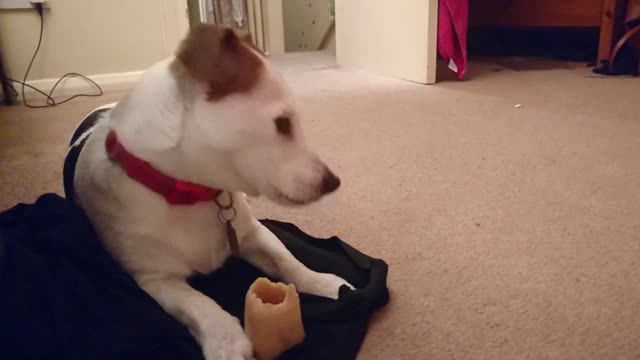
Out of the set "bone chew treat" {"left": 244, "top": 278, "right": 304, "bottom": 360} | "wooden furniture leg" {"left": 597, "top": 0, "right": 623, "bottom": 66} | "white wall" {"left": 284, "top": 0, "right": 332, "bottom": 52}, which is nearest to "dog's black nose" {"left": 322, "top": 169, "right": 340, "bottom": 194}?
A: "bone chew treat" {"left": 244, "top": 278, "right": 304, "bottom": 360}

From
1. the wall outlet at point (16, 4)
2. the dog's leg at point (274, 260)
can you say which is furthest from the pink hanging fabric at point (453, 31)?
the dog's leg at point (274, 260)

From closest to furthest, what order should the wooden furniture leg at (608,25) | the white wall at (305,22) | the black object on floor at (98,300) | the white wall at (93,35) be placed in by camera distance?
the black object on floor at (98,300) → the white wall at (93,35) → the wooden furniture leg at (608,25) → the white wall at (305,22)

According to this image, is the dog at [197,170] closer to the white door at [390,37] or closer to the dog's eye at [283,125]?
the dog's eye at [283,125]

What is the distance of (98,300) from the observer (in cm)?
80

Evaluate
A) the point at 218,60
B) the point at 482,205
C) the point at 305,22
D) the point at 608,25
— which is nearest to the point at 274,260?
the point at 218,60

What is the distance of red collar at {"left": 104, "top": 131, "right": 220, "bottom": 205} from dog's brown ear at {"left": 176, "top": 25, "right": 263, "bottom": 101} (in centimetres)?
14

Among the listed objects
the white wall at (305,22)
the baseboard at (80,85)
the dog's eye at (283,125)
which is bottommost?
the white wall at (305,22)

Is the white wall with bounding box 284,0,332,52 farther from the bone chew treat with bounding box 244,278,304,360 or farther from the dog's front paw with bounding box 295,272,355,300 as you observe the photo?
the bone chew treat with bounding box 244,278,304,360

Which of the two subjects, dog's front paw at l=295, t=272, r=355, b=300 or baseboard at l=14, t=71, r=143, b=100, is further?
baseboard at l=14, t=71, r=143, b=100

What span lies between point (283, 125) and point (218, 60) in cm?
11

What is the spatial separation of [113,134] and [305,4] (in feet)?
13.8

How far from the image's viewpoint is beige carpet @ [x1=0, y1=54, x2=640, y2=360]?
0.83m

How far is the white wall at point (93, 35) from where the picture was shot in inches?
103

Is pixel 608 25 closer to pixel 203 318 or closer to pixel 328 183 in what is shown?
pixel 328 183
